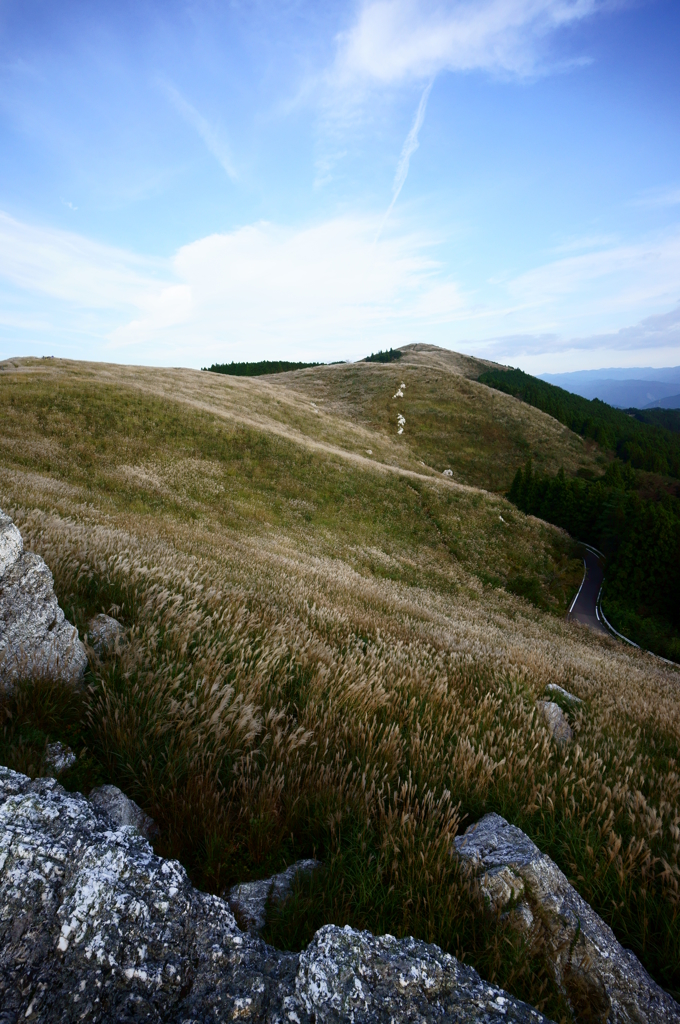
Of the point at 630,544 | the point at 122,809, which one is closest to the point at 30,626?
the point at 122,809

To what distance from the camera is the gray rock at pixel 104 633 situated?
3.77 metres

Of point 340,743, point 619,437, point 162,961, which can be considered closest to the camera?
point 162,961

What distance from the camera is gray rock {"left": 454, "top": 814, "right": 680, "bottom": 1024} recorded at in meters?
2.08

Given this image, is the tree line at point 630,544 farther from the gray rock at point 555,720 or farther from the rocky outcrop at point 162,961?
the rocky outcrop at point 162,961

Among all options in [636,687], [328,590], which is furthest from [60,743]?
[636,687]

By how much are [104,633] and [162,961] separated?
9.08 feet

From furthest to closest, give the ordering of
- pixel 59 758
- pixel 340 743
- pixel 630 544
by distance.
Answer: pixel 630 544 < pixel 340 743 < pixel 59 758

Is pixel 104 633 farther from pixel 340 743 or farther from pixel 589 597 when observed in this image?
pixel 589 597

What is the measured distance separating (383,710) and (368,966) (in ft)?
8.30

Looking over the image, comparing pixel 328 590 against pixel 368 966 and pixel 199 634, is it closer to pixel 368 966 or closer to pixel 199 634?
pixel 199 634

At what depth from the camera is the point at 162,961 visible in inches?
65.4

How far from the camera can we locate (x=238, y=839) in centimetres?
252

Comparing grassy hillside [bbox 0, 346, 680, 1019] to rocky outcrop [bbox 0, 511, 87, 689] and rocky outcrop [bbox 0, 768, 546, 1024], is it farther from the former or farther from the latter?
rocky outcrop [bbox 0, 768, 546, 1024]

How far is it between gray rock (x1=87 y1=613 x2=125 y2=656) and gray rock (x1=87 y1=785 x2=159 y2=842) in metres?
1.27
